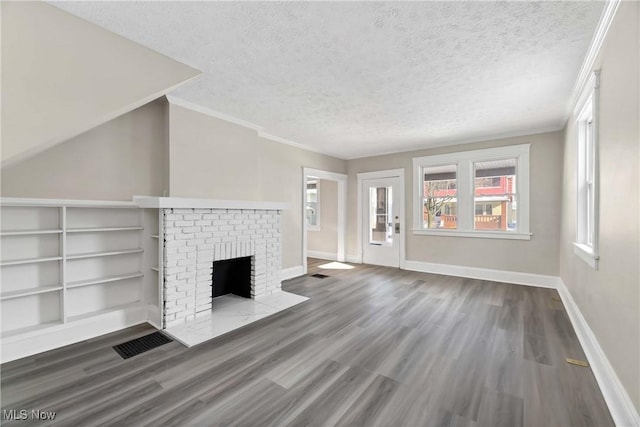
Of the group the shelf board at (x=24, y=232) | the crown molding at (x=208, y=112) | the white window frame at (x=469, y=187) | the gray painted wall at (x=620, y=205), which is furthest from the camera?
the white window frame at (x=469, y=187)

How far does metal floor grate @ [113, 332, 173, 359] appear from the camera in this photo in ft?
7.94

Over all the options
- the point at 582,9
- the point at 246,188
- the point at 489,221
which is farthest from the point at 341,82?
the point at 489,221

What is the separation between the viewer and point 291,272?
5.09 meters

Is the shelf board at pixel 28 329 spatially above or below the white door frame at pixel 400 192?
below

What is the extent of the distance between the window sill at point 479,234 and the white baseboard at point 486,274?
0.59 metres

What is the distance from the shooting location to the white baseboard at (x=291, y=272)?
194 inches

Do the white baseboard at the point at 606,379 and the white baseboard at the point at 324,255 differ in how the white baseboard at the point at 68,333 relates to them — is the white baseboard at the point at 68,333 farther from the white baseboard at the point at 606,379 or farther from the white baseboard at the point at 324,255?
the white baseboard at the point at 324,255

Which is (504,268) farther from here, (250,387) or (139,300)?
(139,300)

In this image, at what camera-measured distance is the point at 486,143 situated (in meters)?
4.90

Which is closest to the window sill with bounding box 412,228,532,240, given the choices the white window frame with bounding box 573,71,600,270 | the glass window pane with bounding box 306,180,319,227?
the white window frame with bounding box 573,71,600,270

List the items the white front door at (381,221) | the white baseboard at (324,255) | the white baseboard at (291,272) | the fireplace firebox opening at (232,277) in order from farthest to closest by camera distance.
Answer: the white baseboard at (324,255)
the white front door at (381,221)
the white baseboard at (291,272)
the fireplace firebox opening at (232,277)

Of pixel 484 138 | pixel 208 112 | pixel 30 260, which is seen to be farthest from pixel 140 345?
pixel 484 138

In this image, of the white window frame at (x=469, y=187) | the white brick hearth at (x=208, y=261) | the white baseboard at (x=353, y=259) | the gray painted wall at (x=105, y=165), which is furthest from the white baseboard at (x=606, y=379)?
the gray painted wall at (x=105, y=165)

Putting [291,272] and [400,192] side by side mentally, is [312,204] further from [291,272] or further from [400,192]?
[291,272]
